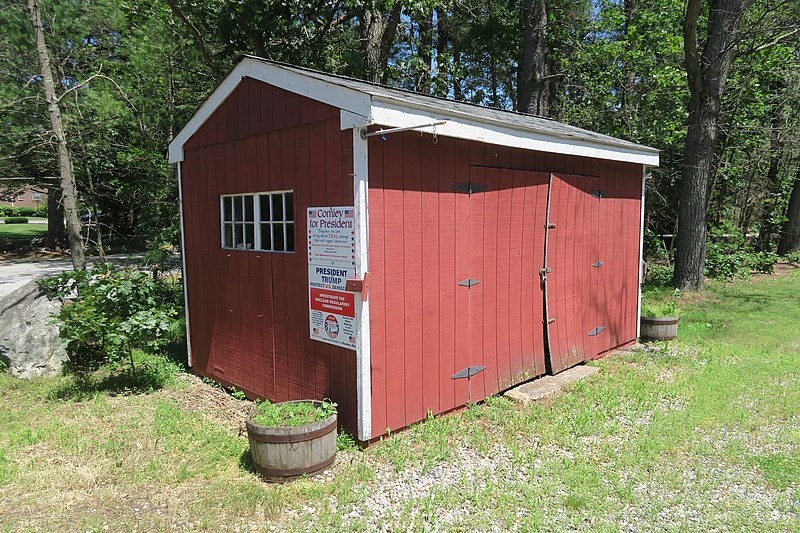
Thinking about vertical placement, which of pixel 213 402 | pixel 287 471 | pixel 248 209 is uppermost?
pixel 248 209

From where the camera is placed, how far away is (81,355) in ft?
19.0

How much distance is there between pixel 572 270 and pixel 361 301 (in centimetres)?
318

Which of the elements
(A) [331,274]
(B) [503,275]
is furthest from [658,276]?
(A) [331,274]

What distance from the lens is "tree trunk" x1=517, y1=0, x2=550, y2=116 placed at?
12.1 meters

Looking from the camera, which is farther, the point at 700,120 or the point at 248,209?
the point at 700,120

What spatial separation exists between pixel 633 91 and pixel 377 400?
505 inches

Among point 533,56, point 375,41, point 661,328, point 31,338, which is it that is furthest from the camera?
point 533,56

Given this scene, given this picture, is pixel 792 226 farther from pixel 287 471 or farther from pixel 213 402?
pixel 287 471

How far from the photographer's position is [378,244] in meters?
3.94

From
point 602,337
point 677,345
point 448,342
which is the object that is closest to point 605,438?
point 448,342

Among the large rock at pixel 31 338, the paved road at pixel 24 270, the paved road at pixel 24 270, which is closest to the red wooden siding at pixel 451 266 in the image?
the large rock at pixel 31 338

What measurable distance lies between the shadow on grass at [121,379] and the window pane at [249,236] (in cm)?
195

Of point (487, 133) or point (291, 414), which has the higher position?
point (487, 133)

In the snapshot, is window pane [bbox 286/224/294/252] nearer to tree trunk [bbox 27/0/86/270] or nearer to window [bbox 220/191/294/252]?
window [bbox 220/191/294/252]
